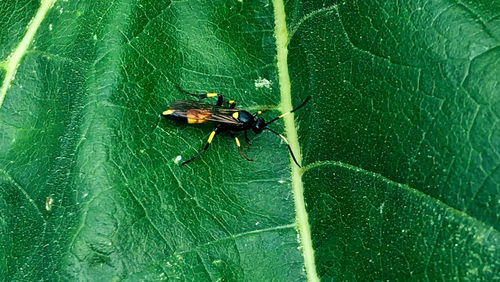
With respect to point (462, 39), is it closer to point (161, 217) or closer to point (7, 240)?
point (161, 217)

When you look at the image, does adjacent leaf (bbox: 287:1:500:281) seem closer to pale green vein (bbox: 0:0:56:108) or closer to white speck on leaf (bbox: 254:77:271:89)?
white speck on leaf (bbox: 254:77:271:89)

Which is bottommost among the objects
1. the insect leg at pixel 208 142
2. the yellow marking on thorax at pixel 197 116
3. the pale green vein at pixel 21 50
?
the insect leg at pixel 208 142

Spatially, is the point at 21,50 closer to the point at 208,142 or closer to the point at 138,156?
the point at 138,156

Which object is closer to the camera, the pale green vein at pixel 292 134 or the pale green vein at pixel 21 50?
the pale green vein at pixel 292 134

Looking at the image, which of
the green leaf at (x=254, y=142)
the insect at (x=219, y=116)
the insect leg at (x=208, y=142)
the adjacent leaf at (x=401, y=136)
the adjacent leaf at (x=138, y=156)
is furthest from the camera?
the insect at (x=219, y=116)

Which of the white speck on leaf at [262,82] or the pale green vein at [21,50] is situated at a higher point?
the pale green vein at [21,50]

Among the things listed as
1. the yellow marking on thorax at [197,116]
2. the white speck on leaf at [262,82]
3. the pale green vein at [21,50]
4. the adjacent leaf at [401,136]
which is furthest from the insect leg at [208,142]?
the pale green vein at [21,50]

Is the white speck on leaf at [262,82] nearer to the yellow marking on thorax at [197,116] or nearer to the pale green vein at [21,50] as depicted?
the yellow marking on thorax at [197,116]
